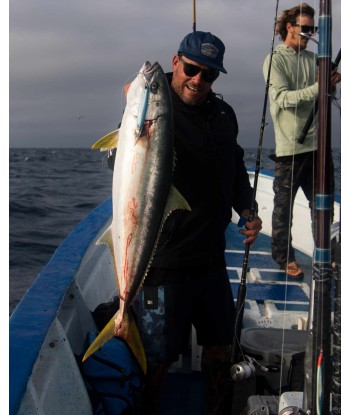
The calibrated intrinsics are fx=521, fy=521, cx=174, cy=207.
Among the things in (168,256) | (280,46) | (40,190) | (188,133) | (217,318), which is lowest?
(40,190)

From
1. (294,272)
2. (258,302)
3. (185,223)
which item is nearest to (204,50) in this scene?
(185,223)

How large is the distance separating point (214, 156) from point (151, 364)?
1.21 meters

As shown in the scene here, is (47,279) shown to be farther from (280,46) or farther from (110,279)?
(280,46)

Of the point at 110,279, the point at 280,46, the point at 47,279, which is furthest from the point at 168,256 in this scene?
the point at 280,46

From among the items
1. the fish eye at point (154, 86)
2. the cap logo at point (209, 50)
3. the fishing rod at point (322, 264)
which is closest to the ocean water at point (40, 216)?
the fish eye at point (154, 86)

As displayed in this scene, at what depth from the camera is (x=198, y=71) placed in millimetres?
2678

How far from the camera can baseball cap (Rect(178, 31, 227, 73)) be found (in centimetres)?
265

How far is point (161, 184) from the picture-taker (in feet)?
7.91

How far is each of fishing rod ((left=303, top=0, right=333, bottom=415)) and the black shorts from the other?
1046 mm

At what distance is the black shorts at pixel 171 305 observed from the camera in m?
2.85

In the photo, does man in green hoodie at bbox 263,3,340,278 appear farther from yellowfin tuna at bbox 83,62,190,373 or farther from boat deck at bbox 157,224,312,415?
yellowfin tuna at bbox 83,62,190,373

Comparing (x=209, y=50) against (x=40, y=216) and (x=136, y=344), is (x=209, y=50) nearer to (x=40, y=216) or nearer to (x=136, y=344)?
(x=136, y=344)

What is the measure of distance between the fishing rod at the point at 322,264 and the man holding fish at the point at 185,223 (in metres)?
0.73
